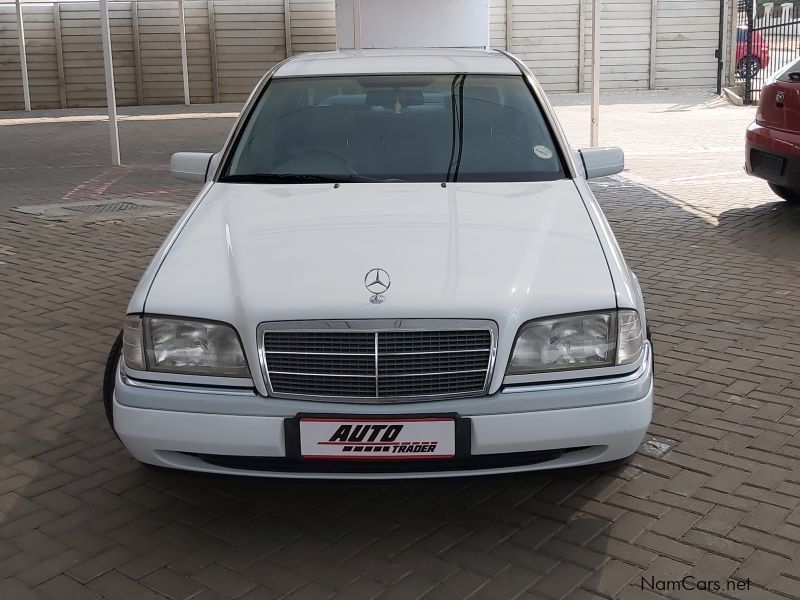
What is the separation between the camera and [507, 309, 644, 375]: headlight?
3143mm

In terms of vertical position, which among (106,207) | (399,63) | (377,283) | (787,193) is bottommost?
(106,207)

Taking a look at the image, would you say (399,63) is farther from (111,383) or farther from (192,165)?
(111,383)

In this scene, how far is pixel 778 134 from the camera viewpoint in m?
8.22

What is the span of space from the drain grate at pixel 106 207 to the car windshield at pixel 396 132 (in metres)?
5.54

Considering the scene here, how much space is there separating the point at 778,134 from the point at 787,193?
102 centimetres

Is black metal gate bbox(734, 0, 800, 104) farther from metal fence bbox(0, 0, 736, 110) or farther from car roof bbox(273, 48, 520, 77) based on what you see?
car roof bbox(273, 48, 520, 77)

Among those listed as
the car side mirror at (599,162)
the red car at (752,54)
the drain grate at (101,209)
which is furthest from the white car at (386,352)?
the red car at (752,54)

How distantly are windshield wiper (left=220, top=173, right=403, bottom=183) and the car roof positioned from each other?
730mm

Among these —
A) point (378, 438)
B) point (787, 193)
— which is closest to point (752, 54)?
point (787, 193)

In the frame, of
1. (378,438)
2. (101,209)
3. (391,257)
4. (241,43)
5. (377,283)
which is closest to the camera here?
(378,438)

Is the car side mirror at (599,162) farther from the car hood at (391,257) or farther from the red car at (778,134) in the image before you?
the red car at (778,134)

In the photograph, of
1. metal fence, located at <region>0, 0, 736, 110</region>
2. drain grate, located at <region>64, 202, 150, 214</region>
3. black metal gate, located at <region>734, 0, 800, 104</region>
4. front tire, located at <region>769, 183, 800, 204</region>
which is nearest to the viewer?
front tire, located at <region>769, 183, 800, 204</region>

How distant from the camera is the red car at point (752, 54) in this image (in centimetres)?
2320

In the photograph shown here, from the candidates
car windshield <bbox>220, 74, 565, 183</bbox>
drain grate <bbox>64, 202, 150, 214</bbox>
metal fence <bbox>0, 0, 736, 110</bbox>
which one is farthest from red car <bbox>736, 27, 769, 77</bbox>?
car windshield <bbox>220, 74, 565, 183</bbox>
